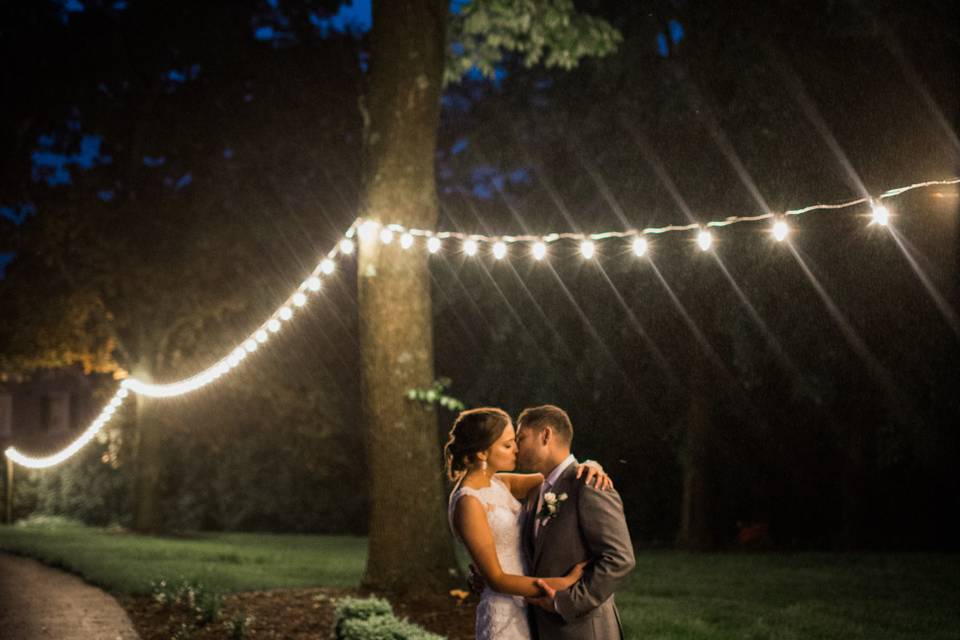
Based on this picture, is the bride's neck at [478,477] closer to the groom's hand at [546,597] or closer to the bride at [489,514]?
the bride at [489,514]

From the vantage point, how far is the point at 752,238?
607 inches

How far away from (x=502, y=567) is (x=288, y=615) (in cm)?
514

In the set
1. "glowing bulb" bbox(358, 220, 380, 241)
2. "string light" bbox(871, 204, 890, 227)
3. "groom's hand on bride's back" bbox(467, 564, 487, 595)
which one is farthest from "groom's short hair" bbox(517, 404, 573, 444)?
"glowing bulb" bbox(358, 220, 380, 241)

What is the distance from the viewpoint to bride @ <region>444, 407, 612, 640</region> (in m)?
4.84

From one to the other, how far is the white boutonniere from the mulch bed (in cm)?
399

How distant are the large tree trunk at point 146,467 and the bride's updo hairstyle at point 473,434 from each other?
61.7 ft

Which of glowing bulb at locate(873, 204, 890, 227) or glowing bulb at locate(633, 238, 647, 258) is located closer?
glowing bulb at locate(873, 204, 890, 227)

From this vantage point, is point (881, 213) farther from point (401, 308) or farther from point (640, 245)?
point (401, 308)

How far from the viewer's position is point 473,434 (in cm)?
506

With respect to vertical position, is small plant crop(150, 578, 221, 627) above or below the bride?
below

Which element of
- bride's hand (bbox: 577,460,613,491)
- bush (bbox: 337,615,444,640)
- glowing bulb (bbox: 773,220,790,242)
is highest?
glowing bulb (bbox: 773,220,790,242)

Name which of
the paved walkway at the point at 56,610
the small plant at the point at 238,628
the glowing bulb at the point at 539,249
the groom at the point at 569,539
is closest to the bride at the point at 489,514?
the groom at the point at 569,539

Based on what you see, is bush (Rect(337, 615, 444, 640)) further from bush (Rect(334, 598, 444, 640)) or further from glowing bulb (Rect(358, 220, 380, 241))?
glowing bulb (Rect(358, 220, 380, 241))

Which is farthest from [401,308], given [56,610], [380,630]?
[56,610]
